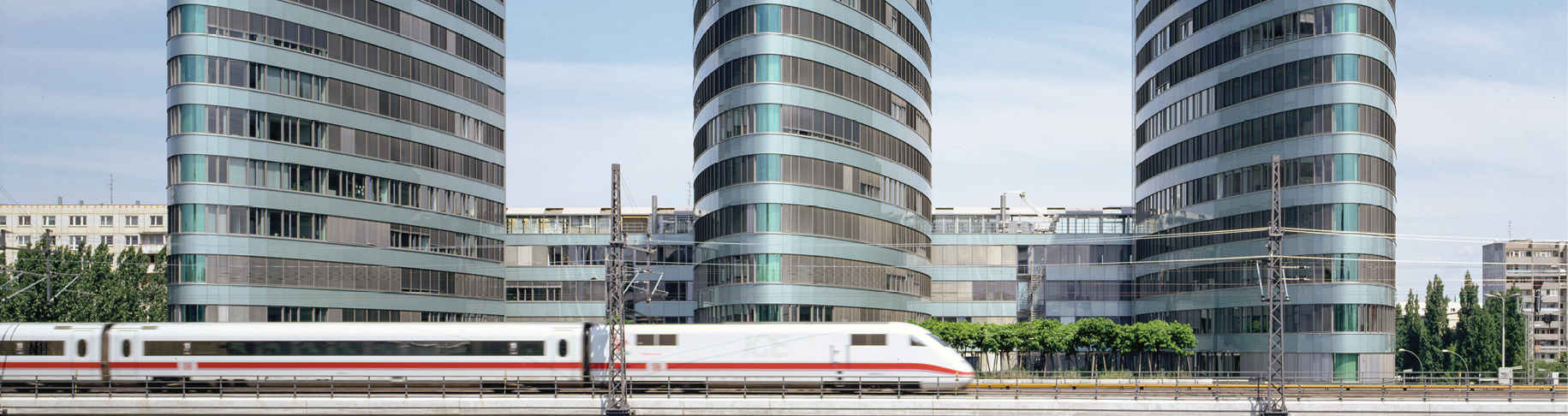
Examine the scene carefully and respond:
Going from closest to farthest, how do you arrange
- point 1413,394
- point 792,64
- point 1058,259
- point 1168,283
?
point 1413,394 → point 792,64 → point 1168,283 → point 1058,259

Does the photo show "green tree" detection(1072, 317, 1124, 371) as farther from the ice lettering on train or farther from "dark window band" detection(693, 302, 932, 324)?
the ice lettering on train

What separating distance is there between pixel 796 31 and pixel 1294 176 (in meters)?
30.7

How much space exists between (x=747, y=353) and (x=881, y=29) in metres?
33.3

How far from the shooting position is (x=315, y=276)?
7525cm

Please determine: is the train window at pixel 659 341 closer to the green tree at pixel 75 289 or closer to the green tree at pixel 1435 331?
the green tree at pixel 75 289

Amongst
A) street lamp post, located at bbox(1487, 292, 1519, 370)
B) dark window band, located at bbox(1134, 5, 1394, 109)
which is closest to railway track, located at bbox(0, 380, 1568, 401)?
dark window band, located at bbox(1134, 5, 1394, 109)

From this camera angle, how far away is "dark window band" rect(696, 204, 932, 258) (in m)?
71.4

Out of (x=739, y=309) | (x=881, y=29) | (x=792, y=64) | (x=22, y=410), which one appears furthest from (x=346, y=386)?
(x=881, y=29)

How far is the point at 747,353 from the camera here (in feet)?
168

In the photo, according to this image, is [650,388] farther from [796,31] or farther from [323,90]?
[323,90]

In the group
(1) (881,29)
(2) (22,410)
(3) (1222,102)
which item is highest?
(1) (881,29)

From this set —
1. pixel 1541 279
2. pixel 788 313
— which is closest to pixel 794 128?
pixel 788 313

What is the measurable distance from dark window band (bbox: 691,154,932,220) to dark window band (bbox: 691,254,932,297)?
4431 mm

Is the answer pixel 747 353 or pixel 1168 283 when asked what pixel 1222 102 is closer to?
pixel 1168 283
